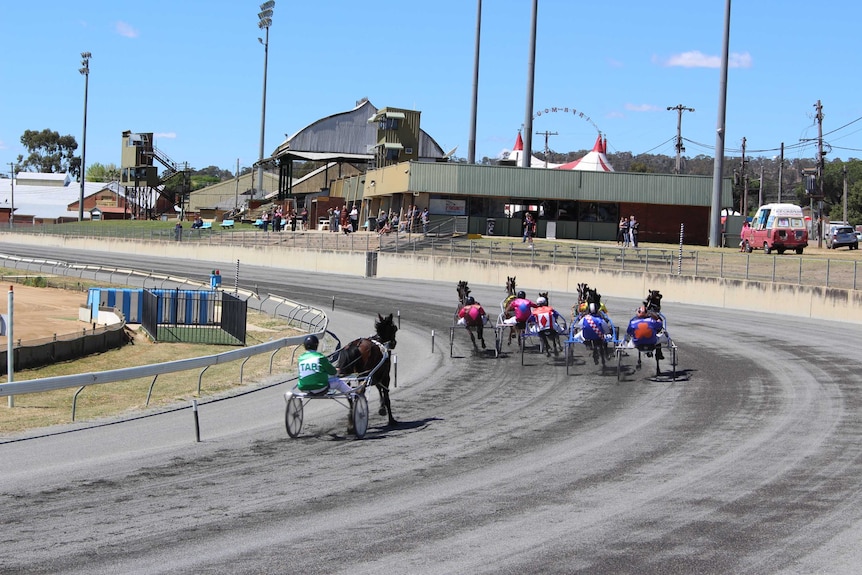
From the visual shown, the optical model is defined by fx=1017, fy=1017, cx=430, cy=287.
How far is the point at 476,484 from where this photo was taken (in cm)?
1080

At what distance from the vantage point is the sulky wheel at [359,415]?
13.4 metres

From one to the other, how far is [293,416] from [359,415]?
0.88 m

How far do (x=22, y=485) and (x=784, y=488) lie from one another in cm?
799

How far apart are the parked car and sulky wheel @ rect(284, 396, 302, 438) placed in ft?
139

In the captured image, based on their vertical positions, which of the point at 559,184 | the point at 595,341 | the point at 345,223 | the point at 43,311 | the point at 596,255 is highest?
the point at 559,184

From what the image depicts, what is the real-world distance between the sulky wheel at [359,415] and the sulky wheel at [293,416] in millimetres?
727

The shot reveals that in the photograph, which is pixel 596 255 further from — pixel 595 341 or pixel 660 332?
pixel 660 332

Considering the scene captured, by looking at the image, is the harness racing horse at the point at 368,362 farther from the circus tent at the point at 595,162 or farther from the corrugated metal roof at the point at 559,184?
the circus tent at the point at 595,162

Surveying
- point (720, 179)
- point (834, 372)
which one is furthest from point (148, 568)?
point (720, 179)

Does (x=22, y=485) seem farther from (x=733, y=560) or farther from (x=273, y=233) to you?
(x=273, y=233)

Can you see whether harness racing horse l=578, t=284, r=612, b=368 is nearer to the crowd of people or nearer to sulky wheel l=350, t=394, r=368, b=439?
sulky wheel l=350, t=394, r=368, b=439

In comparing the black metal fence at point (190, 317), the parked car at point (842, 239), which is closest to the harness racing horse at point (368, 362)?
the black metal fence at point (190, 317)

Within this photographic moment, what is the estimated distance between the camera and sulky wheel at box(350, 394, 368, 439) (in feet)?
43.9

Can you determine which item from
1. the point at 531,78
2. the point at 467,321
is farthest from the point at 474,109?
the point at 467,321
